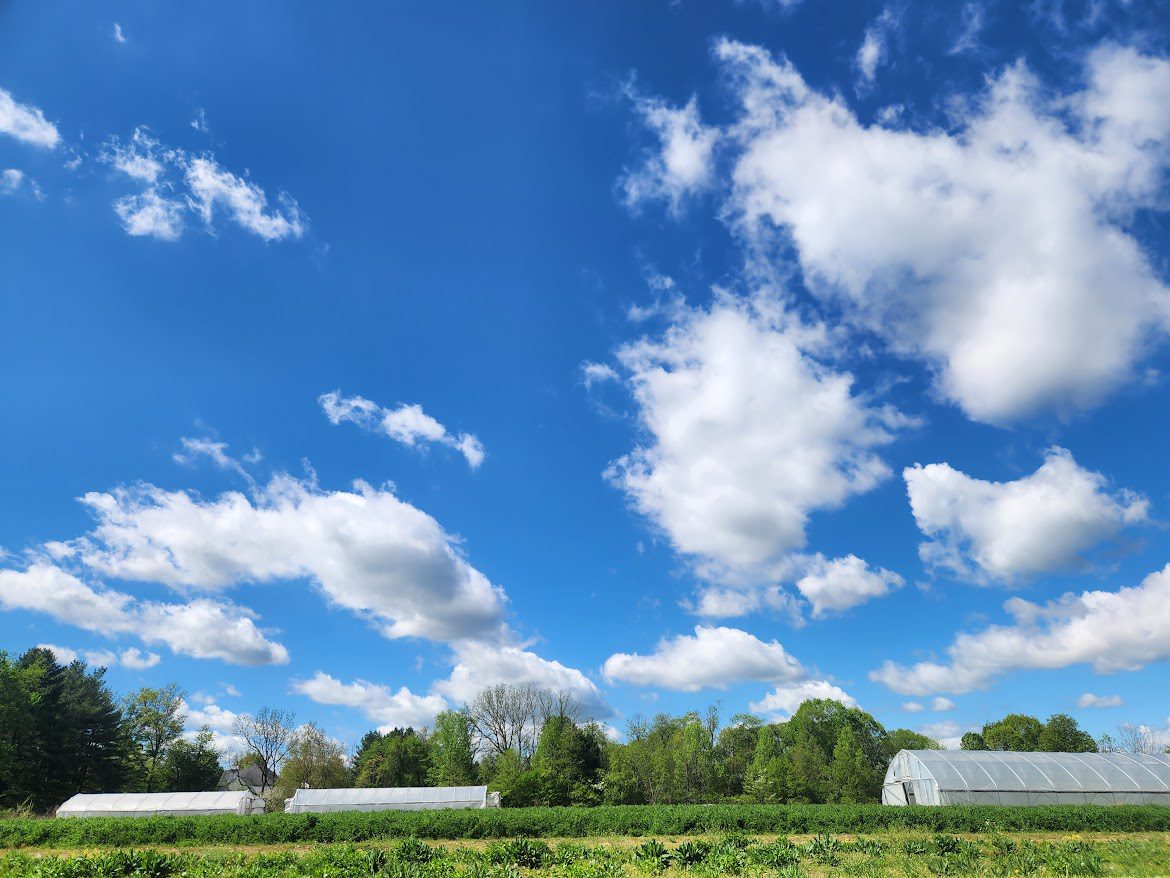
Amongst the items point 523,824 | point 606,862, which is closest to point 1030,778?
point 523,824

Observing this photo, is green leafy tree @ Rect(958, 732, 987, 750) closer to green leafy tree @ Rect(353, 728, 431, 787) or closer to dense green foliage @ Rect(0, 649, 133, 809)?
green leafy tree @ Rect(353, 728, 431, 787)

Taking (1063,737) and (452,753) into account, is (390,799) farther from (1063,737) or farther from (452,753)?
(1063,737)

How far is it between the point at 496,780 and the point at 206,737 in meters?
41.8

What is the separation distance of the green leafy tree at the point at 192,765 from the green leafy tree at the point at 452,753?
85.0 ft

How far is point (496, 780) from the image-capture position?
61.7m

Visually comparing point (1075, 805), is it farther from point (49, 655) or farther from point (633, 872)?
point (49, 655)

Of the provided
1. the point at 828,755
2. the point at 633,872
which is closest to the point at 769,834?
the point at 633,872

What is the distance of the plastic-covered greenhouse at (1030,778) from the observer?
4691 centimetres

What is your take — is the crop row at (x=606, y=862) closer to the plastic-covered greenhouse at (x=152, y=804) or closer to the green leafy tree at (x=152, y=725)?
the plastic-covered greenhouse at (x=152, y=804)

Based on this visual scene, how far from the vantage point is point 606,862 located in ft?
68.5

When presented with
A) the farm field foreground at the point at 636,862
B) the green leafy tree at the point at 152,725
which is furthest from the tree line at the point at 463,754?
the farm field foreground at the point at 636,862

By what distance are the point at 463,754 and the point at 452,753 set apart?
46.9 inches

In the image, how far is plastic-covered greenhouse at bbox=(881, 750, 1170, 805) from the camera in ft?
154

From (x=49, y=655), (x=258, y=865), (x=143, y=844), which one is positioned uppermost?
(x=49, y=655)
